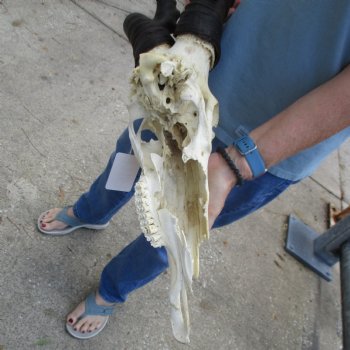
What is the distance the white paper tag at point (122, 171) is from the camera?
4.02 feet

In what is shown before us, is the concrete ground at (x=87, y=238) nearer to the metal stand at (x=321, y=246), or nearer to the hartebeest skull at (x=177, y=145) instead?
the metal stand at (x=321, y=246)

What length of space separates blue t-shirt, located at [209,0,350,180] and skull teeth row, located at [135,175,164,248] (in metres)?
0.37

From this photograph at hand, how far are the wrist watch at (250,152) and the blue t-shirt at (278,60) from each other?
17cm

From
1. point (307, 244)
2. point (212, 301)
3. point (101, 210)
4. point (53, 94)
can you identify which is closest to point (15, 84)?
point (53, 94)

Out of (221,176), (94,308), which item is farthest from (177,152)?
(94,308)

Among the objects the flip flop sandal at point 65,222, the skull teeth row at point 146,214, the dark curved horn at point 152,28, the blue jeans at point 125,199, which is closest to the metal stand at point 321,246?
the blue jeans at point 125,199

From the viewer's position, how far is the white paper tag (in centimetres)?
123

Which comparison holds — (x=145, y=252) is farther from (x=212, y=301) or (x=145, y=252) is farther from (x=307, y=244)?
(x=307, y=244)

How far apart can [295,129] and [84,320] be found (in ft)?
3.79

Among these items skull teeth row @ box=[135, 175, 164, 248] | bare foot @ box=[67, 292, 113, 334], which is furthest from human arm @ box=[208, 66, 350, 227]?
bare foot @ box=[67, 292, 113, 334]

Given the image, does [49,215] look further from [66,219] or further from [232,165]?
[232,165]

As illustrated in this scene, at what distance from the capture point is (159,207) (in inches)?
39.3

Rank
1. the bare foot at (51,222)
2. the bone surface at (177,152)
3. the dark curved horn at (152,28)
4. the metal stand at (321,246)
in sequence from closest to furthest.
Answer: the bone surface at (177,152)
the dark curved horn at (152,28)
the bare foot at (51,222)
the metal stand at (321,246)

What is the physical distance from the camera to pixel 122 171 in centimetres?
123
